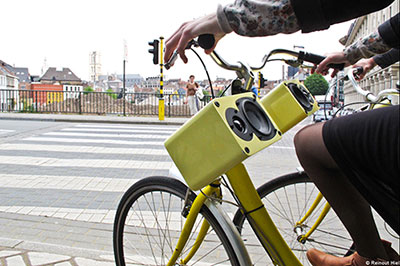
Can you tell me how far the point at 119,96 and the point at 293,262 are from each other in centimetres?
1839

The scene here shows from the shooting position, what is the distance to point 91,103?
19.2m

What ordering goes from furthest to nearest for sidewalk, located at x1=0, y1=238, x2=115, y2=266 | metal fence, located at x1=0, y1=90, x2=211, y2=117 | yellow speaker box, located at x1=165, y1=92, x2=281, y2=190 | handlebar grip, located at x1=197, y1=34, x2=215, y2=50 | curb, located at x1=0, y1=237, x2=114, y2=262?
1. metal fence, located at x1=0, y1=90, x2=211, y2=117
2. curb, located at x1=0, y1=237, x2=114, y2=262
3. sidewalk, located at x1=0, y1=238, x2=115, y2=266
4. handlebar grip, located at x1=197, y1=34, x2=215, y2=50
5. yellow speaker box, located at x1=165, y1=92, x2=281, y2=190

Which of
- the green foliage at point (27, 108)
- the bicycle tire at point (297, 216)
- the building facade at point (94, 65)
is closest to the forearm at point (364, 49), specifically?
the bicycle tire at point (297, 216)

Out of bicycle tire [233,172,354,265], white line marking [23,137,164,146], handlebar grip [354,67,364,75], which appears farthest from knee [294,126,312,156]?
white line marking [23,137,164,146]

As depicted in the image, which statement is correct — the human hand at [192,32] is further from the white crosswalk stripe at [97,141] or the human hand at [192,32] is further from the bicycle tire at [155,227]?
the white crosswalk stripe at [97,141]

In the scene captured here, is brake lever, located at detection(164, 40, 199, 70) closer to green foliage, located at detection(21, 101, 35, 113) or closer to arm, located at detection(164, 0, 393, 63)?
arm, located at detection(164, 0, 393, 63)

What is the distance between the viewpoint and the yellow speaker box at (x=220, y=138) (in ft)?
4.00

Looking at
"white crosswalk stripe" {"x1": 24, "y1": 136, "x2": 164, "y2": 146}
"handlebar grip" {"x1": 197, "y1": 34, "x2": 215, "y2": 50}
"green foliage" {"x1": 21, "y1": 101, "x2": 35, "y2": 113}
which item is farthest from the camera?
"green foliage" {"x1": 21, "y1": 101, "x2": 35, "y2": 113}

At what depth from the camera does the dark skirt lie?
3.38ft

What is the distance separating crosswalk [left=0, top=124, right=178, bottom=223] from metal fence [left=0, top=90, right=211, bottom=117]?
32.0ft

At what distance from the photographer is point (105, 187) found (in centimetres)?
501

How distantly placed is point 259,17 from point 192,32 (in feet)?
0.86

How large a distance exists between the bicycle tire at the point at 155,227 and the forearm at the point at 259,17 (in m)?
0.79

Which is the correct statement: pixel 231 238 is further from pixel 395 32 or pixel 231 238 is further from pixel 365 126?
pixel 395 32
